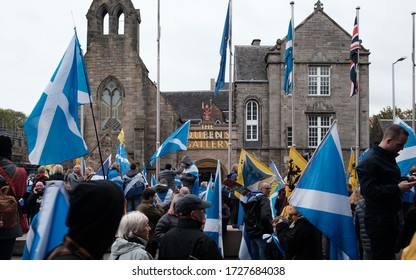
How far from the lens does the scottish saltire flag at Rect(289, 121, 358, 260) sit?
5.83 metres

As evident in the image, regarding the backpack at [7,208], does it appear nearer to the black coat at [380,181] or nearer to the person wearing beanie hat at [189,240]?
the person wearing beanie hat at [189,240]

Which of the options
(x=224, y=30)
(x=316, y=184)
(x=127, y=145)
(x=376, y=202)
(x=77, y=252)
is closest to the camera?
(x=77, y=252)

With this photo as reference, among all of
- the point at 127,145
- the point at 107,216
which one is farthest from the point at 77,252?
the point at 127,145

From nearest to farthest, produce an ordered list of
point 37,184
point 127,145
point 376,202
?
point 376,202
point 37,184
point 127,145

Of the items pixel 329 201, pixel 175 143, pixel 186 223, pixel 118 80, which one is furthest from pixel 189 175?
pixel 118 80

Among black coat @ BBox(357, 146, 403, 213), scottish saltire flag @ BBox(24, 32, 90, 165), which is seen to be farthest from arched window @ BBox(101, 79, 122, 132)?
black coat @ BBox(357, 146, 403, 213)

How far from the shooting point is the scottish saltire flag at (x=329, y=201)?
5828 millimetres

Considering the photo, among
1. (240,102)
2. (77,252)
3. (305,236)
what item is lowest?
(305,236)

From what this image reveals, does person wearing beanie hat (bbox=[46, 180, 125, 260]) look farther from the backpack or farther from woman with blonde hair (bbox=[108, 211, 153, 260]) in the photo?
the backpack

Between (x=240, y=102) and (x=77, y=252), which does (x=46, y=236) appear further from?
(x=240, y=102)

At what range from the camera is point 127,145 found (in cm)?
3659

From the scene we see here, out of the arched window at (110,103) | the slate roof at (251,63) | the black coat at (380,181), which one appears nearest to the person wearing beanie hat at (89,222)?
the black coat at (380,181)

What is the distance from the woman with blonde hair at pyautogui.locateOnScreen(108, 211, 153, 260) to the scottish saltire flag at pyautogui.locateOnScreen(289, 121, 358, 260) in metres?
1.82

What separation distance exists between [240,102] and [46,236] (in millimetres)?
35933
